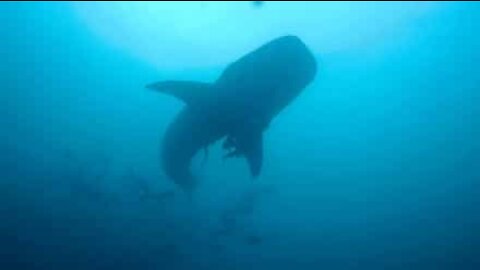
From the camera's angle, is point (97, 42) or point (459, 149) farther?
point (459, 149)

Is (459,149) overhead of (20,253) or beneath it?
overhead

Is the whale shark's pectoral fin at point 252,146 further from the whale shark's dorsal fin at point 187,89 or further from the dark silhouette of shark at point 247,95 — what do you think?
the whale shark's dorsal fin at point 187,89

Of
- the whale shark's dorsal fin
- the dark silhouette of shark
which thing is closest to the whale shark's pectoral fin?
the dark silhouette of shark

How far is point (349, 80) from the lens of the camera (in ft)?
63.3

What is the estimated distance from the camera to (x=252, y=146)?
9.38 metres

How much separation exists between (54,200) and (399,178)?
13.9 m

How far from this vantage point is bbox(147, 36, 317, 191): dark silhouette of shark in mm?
8375

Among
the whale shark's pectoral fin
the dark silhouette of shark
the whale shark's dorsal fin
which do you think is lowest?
the whale shark's pectoral fin

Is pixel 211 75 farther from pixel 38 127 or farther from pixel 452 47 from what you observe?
pixel 452 47

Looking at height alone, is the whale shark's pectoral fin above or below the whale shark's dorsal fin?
below

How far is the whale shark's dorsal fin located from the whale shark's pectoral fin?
93 cm

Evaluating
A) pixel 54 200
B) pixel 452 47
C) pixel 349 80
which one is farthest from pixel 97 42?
pixel 452 47

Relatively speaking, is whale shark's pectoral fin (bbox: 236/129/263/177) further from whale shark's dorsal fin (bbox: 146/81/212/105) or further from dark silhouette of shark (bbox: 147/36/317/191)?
whale shark's dorsal fin (bbox: 146/81/212/105)

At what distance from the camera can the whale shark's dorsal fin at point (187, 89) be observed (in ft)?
30.0
